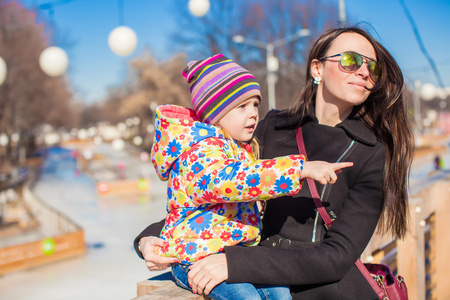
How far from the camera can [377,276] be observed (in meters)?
1.62

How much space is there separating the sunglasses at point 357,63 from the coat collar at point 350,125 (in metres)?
0.17

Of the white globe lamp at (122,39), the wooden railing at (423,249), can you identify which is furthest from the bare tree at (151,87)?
the wooden railing at (423,249)

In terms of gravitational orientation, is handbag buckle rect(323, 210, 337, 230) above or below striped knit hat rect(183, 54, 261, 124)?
below

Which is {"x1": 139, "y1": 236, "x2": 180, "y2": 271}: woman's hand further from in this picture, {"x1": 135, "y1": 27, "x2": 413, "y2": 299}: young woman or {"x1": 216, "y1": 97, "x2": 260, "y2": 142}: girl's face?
{"x1": 216, "y1": 97, "x2": 260, "y2": 142}: girl's face

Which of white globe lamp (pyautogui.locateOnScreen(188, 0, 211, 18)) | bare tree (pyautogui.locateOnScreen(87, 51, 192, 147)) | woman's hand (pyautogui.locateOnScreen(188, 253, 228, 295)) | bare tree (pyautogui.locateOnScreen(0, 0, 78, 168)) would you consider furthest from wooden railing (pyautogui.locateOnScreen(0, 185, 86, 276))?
bare tree (pyautogui.locateOnScreen(87, 51, 192, 147))

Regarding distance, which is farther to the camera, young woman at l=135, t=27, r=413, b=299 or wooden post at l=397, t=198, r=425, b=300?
wooden post at l=397, t=198, r=425, b=300

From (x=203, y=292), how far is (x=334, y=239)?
46cm

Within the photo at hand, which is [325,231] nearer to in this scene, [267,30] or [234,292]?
[234,292]

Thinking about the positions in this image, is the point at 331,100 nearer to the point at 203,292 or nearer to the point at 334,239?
the point at 334,239

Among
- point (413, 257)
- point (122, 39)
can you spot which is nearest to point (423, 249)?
point (413, 257)

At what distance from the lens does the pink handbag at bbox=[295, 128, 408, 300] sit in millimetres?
1531

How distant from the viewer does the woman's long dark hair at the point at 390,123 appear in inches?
59.0

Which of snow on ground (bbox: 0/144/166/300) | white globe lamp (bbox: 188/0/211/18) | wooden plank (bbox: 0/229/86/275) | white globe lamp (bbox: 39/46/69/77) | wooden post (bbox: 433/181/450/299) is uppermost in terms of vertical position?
white globe lamp (bbox: 188/0/211/18)

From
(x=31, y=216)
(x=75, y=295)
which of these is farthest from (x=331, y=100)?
(x=31, y=216)
